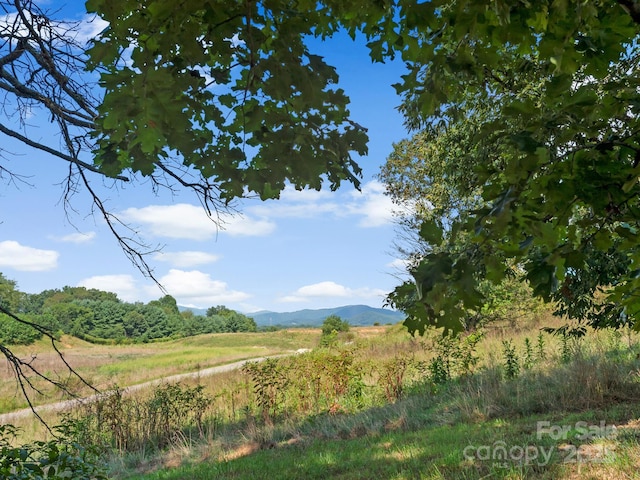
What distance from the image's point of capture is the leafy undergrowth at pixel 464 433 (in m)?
4.21

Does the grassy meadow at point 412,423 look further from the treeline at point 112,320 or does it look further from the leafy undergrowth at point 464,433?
the treeline at point 112,320

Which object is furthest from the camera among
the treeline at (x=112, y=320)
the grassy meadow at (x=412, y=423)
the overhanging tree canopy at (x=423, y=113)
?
the treeline at (x=112, y=320)

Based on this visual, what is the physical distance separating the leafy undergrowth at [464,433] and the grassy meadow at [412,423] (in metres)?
0.02

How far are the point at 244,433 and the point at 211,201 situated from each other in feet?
16.6

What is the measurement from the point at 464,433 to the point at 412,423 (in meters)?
1.33

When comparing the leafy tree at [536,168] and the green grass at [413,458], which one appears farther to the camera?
the green grass at [413,458]

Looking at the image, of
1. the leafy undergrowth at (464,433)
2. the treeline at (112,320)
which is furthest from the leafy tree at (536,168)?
the treeline at (112,320)

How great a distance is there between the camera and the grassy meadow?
14.3ft

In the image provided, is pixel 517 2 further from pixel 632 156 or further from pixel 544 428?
pixel 544 428

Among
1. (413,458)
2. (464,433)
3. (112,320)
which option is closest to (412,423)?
(464,433)

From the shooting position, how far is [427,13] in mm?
1721

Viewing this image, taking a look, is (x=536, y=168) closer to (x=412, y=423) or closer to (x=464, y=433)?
(x=464, y=433)

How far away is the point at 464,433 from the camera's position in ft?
17.7

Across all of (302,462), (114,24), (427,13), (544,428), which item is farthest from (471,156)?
(114,24)
